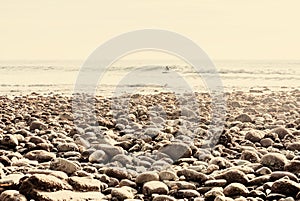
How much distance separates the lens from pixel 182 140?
226 inches

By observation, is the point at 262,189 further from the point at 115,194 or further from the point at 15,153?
the point at 15,153

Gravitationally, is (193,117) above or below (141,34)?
below

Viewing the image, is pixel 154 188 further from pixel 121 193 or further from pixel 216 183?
pixel 216 183

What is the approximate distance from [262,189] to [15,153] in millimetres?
2361

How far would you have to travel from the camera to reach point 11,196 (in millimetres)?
2916

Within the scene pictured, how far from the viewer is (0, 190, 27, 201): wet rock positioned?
2891mm

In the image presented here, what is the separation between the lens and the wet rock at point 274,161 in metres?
4.19

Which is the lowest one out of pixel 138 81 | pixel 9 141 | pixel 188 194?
pixel 188 194

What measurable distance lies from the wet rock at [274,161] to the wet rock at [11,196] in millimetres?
2258

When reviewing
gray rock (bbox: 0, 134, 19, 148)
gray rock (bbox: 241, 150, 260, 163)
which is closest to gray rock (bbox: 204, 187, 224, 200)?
gray rock (bbox: 241, 150, 260, 163)

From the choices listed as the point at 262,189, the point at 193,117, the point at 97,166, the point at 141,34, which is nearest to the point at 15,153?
the point at 97,166

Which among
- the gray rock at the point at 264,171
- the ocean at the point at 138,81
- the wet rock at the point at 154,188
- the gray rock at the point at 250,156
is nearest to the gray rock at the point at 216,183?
the wet rock at the point at 154,188

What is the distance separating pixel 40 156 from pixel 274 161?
2.15 metres

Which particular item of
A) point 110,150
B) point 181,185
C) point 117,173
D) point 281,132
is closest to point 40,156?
point 110,150
